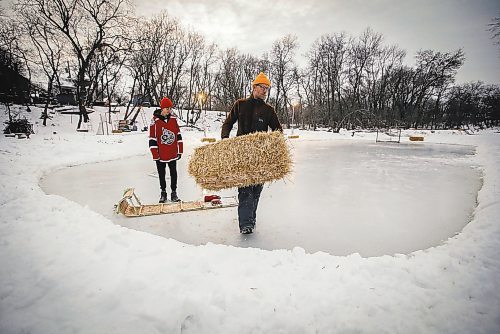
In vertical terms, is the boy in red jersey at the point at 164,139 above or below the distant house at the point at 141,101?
below

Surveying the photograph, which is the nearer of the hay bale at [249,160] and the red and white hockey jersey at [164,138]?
the hay bale at [249,160]

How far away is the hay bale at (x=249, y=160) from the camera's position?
9.48 ft

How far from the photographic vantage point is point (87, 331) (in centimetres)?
157

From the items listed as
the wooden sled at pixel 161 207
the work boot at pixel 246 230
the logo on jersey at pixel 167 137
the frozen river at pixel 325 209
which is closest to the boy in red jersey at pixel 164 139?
the logo on jersey at pixel 167 137

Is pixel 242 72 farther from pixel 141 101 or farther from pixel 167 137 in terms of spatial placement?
pixel 167 137

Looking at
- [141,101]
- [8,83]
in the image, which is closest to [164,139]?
[141,101]

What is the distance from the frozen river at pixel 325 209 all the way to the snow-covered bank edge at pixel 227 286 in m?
0.44

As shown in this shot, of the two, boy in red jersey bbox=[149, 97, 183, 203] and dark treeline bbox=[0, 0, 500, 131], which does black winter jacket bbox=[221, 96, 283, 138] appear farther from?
dark treeline bbox=[0, 0, 500, 131]

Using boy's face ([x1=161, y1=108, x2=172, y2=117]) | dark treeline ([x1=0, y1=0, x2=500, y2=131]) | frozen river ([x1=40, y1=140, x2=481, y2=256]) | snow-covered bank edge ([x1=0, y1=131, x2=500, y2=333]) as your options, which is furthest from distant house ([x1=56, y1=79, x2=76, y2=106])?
snow-covered bank edge ([x1=0, y1=131, x2=500, y2=333])

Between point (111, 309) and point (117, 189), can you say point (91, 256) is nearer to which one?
point (111, 309)

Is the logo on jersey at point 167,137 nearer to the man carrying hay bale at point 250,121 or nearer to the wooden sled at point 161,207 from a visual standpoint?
the wooden sled at point 161,207

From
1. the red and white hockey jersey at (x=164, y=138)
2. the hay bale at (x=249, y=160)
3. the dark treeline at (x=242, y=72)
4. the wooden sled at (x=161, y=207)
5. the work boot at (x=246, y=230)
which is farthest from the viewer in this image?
the dark treeline at (x=242, y=72)

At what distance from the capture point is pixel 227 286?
202 centimetres

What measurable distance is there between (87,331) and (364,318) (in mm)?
1932
